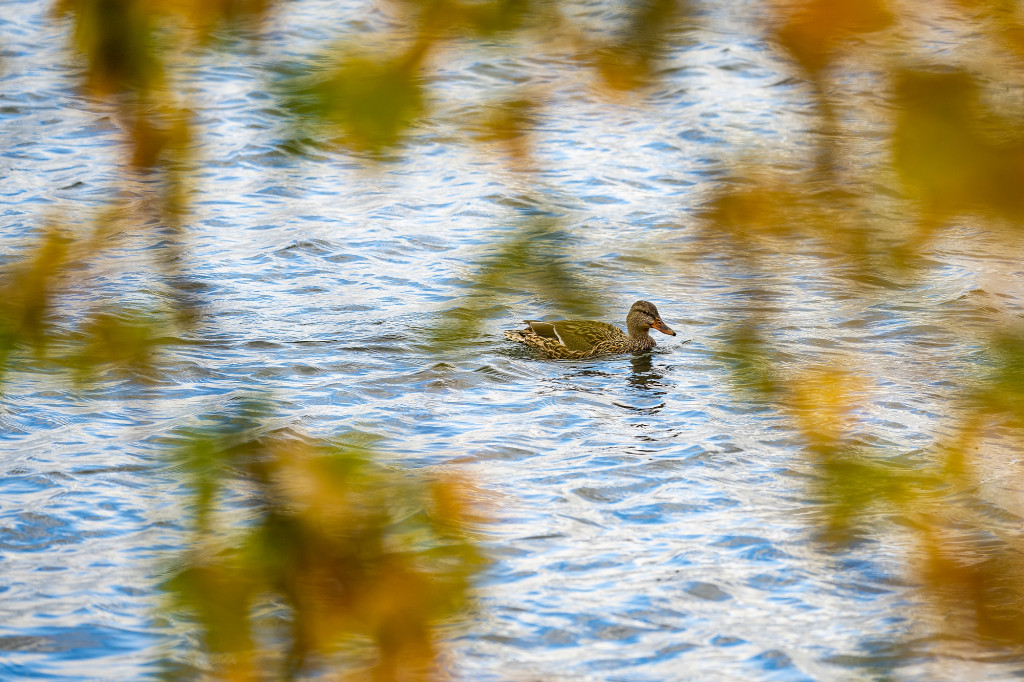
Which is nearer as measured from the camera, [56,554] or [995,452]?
[56,554]

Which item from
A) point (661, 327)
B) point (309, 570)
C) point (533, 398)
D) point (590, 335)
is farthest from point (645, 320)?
point (309, 570)

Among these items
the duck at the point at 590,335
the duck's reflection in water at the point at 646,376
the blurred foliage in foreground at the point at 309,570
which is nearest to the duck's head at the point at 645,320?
the duck at the point at 590,335

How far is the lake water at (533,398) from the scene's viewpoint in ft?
10.8

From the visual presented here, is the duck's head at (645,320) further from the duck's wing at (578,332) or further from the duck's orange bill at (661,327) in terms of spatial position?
the duck's wing at (578,332)

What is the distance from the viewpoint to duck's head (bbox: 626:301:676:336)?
10023 millimetres

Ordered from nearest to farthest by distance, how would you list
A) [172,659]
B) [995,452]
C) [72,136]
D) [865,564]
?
[172,659]
[865,564]
[995,452]
[72,136]

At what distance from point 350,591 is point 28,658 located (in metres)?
3.25

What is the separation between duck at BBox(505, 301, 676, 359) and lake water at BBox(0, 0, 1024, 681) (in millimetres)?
148

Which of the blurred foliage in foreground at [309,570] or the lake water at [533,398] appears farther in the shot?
the lake water at [533,398]

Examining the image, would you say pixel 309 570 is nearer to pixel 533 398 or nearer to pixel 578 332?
pixel 533 398

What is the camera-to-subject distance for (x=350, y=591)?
8.26ft

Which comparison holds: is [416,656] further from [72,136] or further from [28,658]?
[72,136]

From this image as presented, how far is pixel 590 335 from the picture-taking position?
399 inches

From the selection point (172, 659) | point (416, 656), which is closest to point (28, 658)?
point (172, 659)
